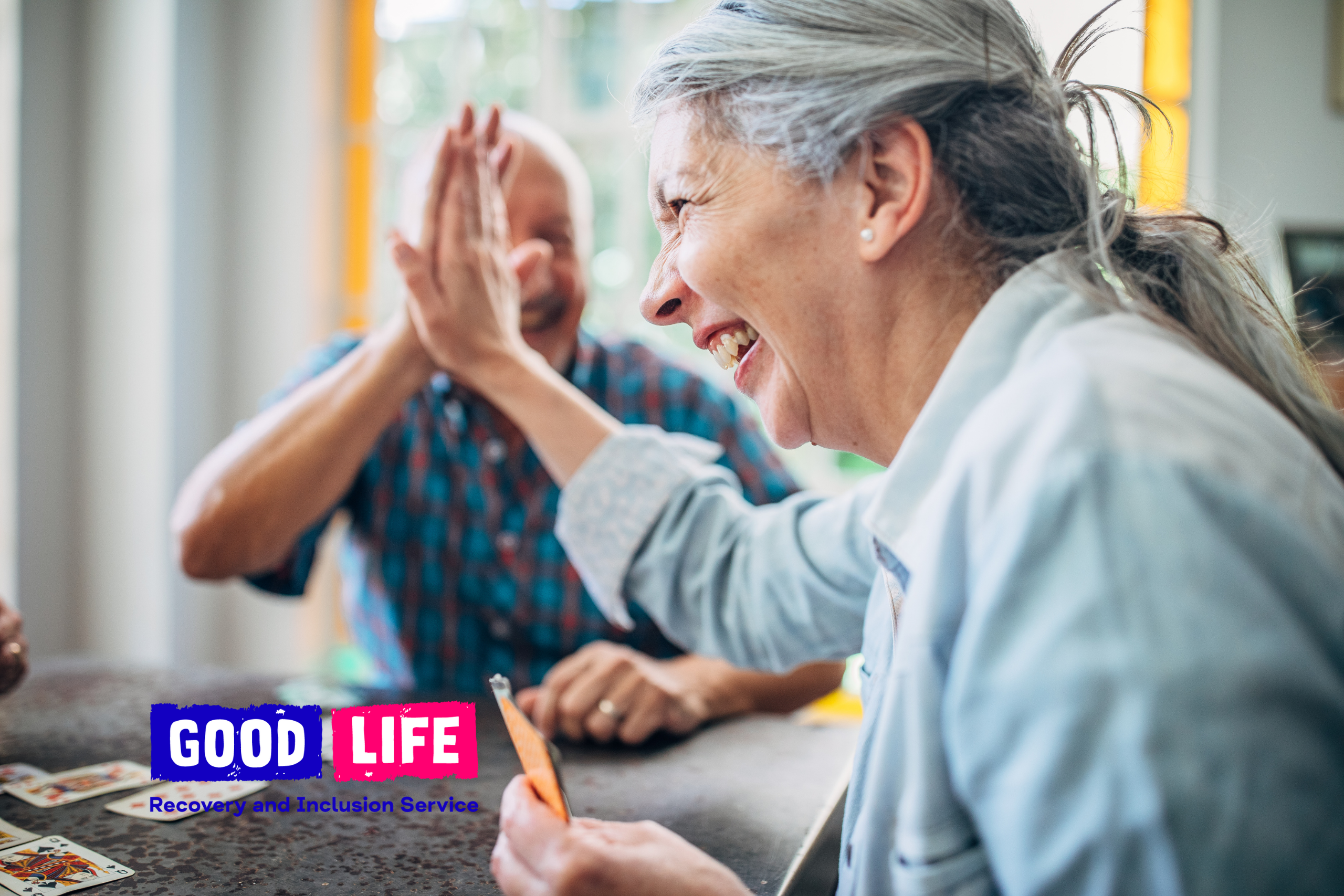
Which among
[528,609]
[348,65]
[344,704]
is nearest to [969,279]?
[344,704]

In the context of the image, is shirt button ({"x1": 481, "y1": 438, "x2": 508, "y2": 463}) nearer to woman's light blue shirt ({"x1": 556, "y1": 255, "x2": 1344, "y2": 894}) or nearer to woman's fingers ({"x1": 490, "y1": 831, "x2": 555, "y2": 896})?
woman's fingers ({"x1": 490, "y1": 831, "x2": 555, "y2": 896})

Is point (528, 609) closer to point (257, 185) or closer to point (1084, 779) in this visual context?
point (1084, 779)

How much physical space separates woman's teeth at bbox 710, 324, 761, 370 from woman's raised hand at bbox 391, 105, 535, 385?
1.31 feet

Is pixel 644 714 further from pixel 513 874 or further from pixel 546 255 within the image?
pixel 546 255

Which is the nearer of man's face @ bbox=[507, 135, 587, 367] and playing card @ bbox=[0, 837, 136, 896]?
playing card @ bbox=[0, 837, 136, 896]

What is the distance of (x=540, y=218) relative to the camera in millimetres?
1638

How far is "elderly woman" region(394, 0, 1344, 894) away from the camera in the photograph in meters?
0.43

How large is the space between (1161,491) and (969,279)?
309mm

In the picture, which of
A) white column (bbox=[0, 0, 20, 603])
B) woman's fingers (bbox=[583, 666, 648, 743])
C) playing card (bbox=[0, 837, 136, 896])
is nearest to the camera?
playing card (bbox=[0, 837, 136, 896])

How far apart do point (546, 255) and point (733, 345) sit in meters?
0.77

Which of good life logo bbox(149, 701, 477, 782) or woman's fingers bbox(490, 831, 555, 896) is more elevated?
woman's fingers bbox(490, 831, 555, 896)

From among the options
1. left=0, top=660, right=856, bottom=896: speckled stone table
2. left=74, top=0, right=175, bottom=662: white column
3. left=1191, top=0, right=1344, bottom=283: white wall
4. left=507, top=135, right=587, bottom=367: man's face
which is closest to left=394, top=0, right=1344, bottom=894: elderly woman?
left=0, top=660, right=856, bottom=896: speckled stone table

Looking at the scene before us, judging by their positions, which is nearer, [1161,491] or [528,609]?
[1161,491]

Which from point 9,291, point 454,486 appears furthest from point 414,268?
point 9,291
